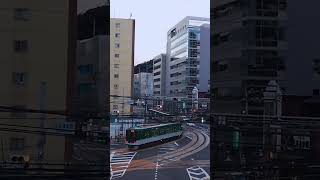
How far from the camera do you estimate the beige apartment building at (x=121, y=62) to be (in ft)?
18.5

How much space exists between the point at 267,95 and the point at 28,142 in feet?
7.37

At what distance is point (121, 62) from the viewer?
19.5 feet

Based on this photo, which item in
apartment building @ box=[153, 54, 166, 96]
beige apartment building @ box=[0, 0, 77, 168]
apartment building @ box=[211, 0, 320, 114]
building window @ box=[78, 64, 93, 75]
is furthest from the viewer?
apartment building @ box=[153, 54, 166, 96]

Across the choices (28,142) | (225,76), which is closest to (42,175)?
(28,142)

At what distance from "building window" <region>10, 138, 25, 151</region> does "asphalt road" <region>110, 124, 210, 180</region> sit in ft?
5.20

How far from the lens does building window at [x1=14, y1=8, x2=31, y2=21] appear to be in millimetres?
4109

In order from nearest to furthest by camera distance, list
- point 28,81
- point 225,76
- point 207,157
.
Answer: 1. point 28,81
2. point 225,76
3. point 207,157

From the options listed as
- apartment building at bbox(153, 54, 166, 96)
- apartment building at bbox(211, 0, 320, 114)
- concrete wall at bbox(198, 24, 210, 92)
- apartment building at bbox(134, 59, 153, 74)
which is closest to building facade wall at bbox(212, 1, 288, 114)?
apartment building at bbox(211, 0, 320, 114)

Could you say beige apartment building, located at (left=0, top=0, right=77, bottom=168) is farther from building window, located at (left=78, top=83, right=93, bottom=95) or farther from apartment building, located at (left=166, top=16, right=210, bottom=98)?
apartment building, located at (left=166, top=16, right=210, bottom=98)

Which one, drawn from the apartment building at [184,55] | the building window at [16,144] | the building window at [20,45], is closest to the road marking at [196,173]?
the apartment building at [184,55]

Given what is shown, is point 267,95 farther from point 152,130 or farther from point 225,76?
point 152,130

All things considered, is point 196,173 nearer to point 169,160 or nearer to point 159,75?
point 169,160

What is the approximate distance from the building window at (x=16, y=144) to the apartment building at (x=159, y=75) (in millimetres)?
2336

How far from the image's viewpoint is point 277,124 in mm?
4719
